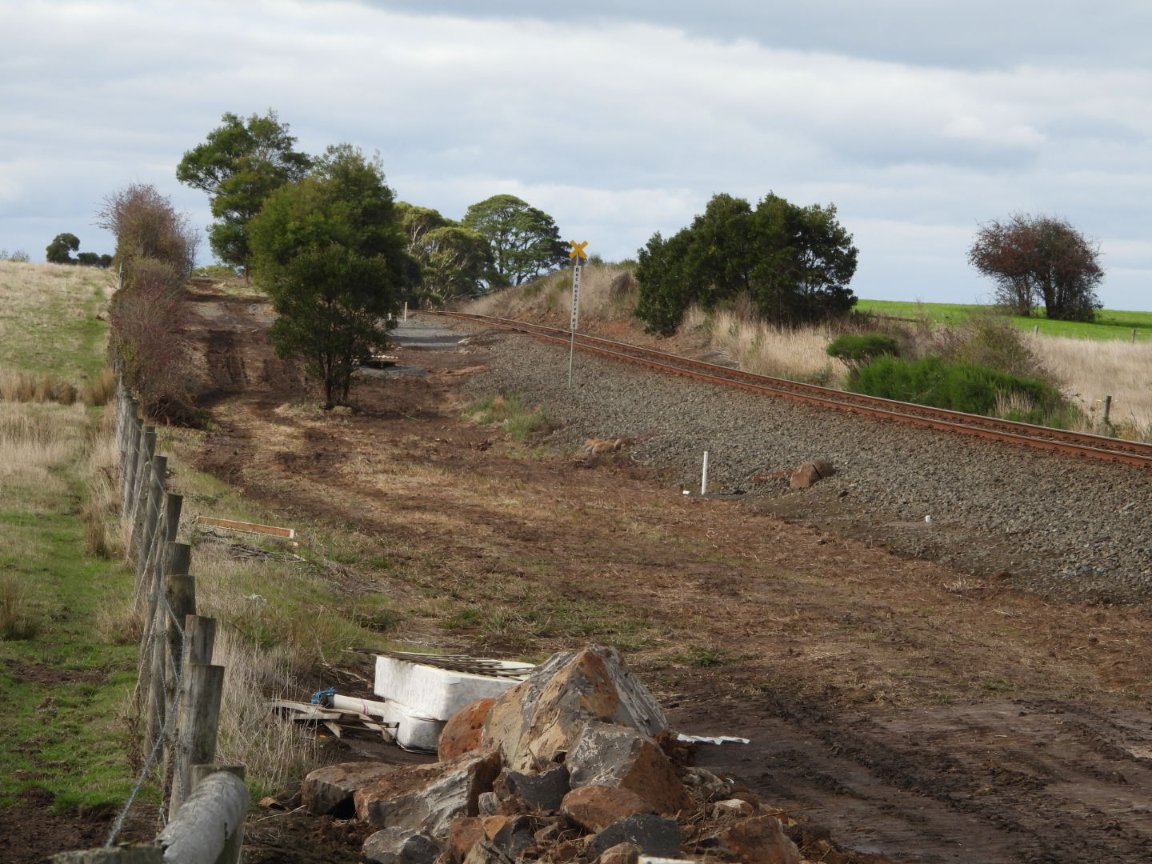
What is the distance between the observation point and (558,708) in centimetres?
632

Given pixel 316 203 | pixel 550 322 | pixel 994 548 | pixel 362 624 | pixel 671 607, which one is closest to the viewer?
pixel 362 624

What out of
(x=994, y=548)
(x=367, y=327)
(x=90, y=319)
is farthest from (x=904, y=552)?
(x=90, y=319)

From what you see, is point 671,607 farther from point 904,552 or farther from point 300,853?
point 300,853

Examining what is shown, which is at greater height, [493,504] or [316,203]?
[316,203]

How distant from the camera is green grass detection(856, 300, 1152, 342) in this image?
47.2 meters

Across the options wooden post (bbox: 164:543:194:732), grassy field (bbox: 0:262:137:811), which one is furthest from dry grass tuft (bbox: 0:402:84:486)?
wooden post (bbox: 164:543:194:732)

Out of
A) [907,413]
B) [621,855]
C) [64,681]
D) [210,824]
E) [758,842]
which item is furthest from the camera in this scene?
[907,413]

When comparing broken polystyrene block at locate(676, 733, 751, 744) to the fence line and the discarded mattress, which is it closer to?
the discarded mattress

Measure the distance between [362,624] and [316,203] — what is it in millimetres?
33180

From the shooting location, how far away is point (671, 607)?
1284 cm

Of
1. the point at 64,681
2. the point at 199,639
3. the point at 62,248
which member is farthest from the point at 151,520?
the point at 62,248

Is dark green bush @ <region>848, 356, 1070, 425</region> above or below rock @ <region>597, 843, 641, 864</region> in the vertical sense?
above

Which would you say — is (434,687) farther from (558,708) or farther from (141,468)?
(141,468)

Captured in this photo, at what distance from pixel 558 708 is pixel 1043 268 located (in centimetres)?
5891
